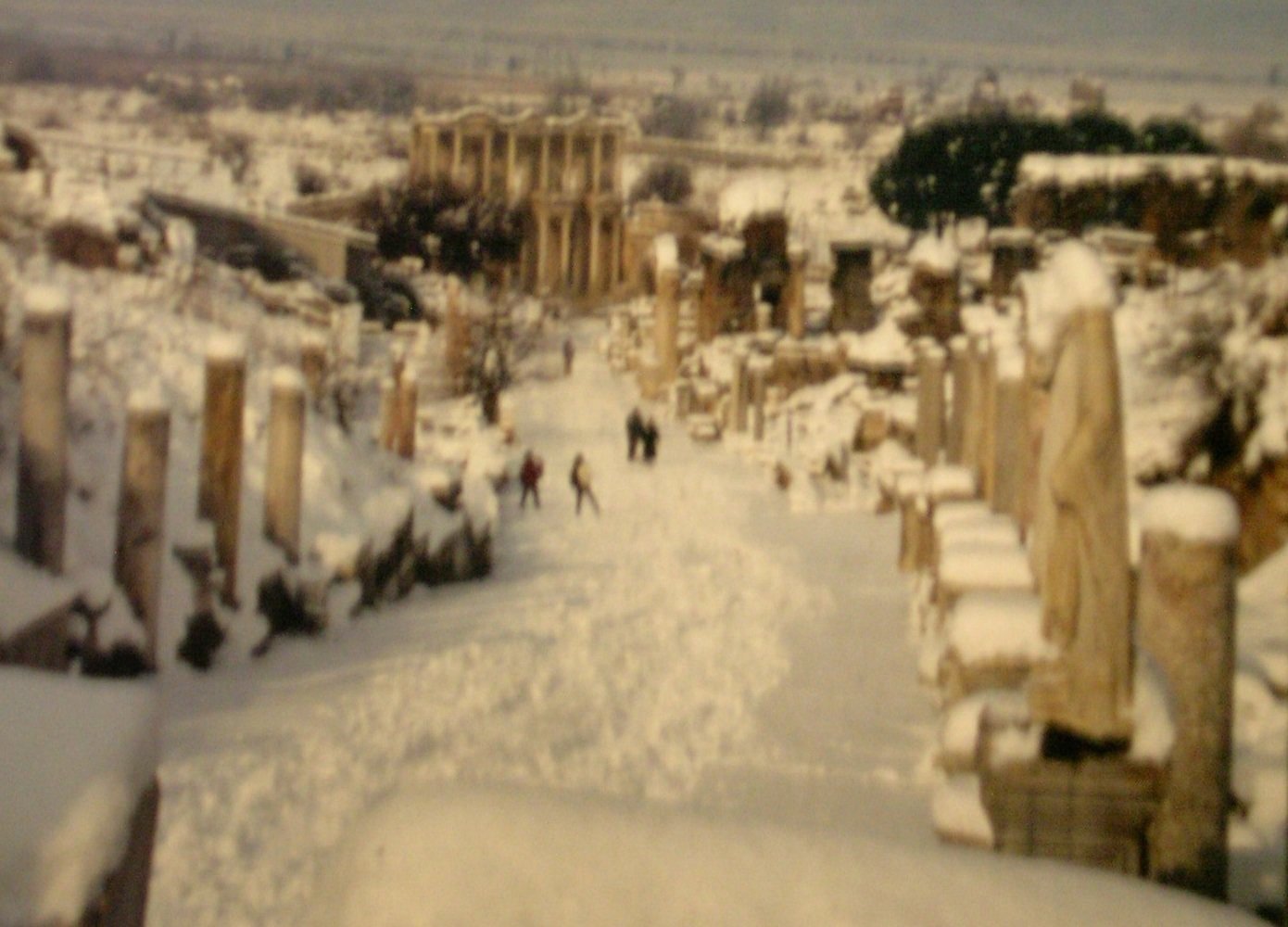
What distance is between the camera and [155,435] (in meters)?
5.22

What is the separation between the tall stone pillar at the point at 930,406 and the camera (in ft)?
31.4

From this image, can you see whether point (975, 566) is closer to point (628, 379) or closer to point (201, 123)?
point (201, 123)

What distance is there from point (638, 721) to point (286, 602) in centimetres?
176

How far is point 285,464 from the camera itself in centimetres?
647

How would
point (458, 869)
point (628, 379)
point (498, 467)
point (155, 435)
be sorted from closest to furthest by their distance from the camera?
point (458, 869) < point (155, 435) < point (498, 467) < point (628, 379)

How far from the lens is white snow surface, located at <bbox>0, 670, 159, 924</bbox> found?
4.53 ft

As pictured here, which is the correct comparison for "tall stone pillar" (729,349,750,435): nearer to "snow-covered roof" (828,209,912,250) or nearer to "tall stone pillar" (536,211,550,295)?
"snow-covered roof" (828,209,912,250)

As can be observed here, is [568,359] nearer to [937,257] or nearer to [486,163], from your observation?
[937,257]

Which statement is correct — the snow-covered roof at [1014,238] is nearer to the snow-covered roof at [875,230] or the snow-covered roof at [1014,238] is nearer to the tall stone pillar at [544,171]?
the snow-covered roof at [875,230]

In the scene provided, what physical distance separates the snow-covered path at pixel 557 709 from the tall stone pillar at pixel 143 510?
16.8 inches

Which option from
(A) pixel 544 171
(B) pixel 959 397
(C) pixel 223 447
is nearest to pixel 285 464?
(C) pixel 223 447

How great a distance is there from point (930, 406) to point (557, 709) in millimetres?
4738

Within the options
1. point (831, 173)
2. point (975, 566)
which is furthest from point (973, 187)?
point (975, 566)

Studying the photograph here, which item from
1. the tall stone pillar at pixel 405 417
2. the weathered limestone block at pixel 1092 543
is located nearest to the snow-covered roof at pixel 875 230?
the tall stone pillar at pixel 405 417
